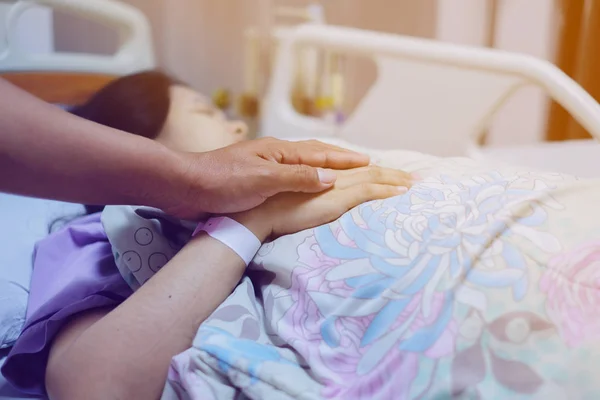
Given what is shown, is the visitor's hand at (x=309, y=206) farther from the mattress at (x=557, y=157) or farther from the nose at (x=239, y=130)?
the mattress at (x=557, y=157)

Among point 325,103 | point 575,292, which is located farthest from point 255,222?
point 325,103

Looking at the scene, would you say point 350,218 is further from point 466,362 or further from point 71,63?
point 71,63

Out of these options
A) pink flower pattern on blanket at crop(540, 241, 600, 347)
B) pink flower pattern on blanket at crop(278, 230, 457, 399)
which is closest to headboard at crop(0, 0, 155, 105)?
pink flower pattern on blanket at crop(278, 230, 457, 399)

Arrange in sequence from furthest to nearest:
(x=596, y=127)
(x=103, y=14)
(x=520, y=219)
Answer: (x=103, y=14), (x=596, y=127), (x=520, y=219)

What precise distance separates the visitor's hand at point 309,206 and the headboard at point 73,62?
107cm

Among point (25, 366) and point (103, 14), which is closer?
point (25, 366)

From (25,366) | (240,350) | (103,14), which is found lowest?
(25,366)

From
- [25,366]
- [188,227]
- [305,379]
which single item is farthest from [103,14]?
[305,379]

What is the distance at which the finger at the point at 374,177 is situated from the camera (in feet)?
2.66

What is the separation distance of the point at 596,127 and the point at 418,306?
0.73 m

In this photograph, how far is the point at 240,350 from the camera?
0.60m

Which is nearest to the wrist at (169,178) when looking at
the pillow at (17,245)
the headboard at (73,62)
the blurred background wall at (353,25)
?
the pillow at (17,245)

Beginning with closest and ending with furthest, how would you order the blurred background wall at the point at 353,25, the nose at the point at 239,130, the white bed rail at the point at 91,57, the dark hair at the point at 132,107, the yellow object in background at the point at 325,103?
the dark hair at the point at 132,107, the nose at the point at 239,130, the white bed rail at the point at 91,57, the blurred background wall at the point at 353,25, the yellow object in background at the point at 325,103

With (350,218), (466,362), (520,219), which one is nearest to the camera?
(466,362)
